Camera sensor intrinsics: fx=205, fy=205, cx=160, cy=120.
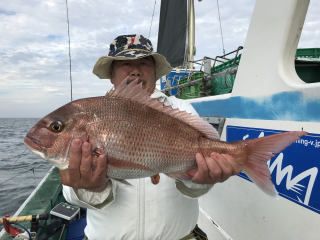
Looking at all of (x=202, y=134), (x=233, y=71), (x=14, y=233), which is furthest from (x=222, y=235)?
(x=14, y=233)

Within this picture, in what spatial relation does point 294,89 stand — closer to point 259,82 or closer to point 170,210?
point 259,82

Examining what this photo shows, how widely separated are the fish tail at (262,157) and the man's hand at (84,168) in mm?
1013

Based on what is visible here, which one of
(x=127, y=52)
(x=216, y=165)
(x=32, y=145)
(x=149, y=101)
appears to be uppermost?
(x=127, y=52)

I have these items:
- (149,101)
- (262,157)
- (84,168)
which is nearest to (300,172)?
(262,157)

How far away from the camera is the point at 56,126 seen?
1380 millimetres

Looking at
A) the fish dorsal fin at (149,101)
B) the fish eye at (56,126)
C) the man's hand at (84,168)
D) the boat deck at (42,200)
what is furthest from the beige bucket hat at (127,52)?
the boat deck at (42,200)

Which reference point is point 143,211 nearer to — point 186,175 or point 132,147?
point 186,175

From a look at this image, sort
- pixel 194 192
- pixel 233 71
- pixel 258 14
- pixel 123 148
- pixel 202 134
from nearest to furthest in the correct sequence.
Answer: pixel 123 148 → pixel 202 134 → pixel 194 192 → pixel 258 14 → pixel 233 71

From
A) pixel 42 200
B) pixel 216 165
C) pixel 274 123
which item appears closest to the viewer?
pixel 216 165

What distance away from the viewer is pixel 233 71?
2795 millimetres

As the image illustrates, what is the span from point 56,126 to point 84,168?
339 millimetres

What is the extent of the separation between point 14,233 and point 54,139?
2470 millimetres

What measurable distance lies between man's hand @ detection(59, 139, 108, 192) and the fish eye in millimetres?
161

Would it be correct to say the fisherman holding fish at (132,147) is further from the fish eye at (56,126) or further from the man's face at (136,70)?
the man's face at (136,70)
